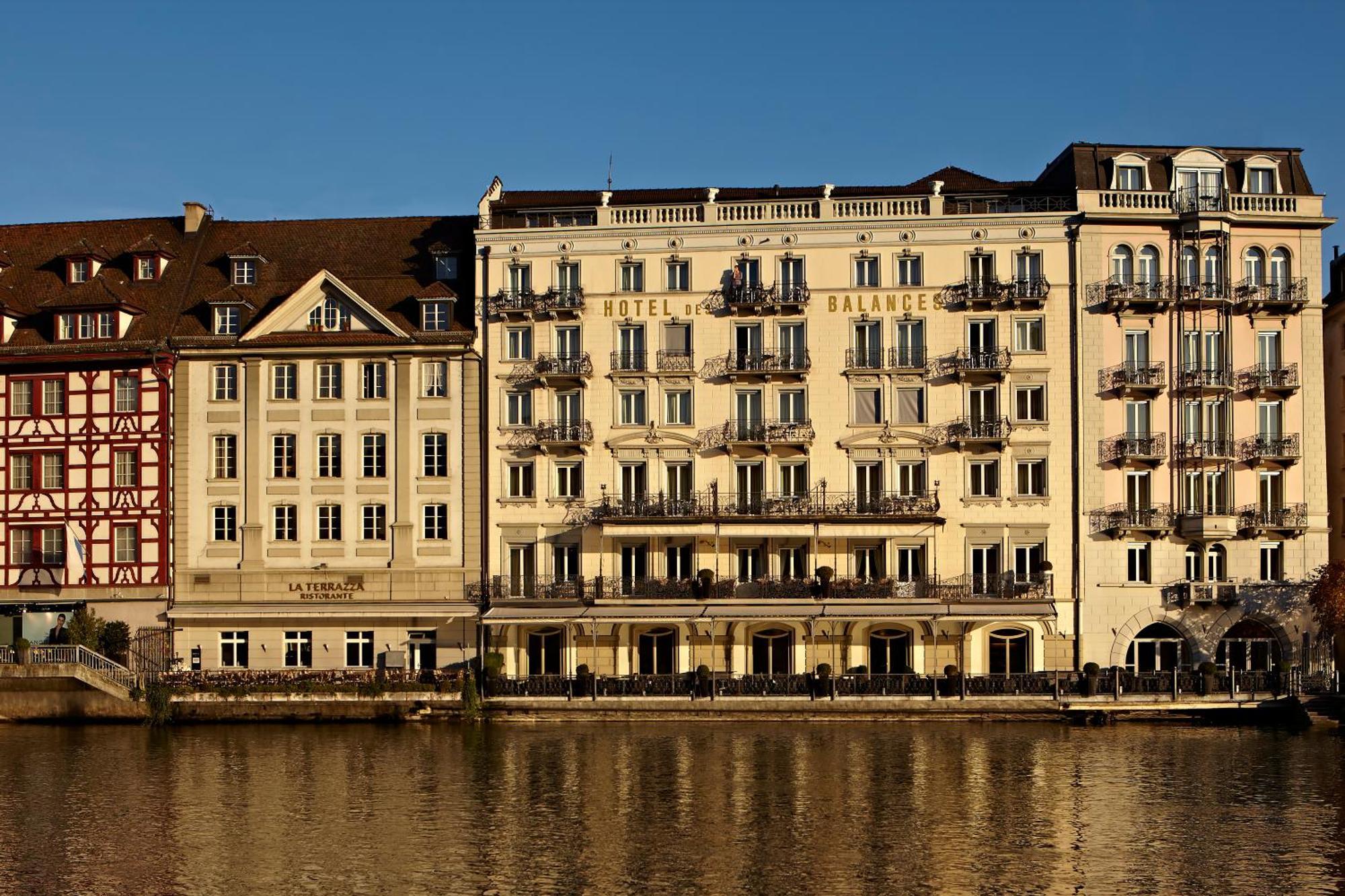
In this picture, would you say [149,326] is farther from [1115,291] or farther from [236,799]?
[1115,291]

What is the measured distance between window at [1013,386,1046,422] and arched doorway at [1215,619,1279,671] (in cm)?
1158

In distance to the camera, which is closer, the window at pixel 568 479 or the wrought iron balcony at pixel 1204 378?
the wrought iron balcony at pixel 1204 378

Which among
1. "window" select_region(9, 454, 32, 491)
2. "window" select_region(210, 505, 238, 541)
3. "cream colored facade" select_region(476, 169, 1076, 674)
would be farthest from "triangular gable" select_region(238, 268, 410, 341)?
"window" select_region(9, 454, 32, 491)

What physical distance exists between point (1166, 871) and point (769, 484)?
32.9 metres

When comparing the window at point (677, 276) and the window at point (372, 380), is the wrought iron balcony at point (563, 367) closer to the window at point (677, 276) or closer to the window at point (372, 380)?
the window at point (677, 276)

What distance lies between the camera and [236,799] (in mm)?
43375

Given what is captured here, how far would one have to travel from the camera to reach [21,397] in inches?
2692

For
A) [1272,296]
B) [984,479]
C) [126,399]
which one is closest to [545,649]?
[984,479]

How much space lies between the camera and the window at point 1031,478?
64938 millimetres

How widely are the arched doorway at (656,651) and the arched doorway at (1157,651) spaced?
60.1ft

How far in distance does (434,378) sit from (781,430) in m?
14.7

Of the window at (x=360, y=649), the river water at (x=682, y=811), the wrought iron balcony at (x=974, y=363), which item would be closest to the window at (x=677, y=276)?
the wrought iron balcony at (x=974, y=363)

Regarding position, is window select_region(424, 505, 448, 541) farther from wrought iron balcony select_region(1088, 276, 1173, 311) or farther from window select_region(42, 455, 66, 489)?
wrought iron balcony select_region(1088, 276, 1173, 311)

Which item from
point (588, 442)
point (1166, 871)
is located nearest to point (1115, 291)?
point (588, 442)
